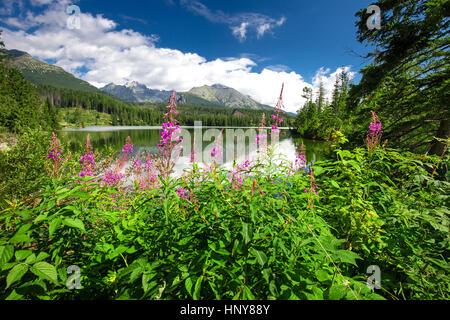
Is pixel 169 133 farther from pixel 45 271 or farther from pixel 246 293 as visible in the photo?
pixel 246 293

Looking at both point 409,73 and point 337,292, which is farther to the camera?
point 409,73

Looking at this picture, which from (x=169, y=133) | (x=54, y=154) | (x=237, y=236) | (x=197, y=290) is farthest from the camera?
(x=54, y=154)

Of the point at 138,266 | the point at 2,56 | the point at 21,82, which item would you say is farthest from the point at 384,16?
the point at 21,82

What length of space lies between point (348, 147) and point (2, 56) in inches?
2041

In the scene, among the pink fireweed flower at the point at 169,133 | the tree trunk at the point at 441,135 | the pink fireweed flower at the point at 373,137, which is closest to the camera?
the pink fireweed flower at the point at 373,137

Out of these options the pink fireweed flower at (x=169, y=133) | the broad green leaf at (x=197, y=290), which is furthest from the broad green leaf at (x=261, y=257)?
the pink fireweed flower at (x=169, y=133)

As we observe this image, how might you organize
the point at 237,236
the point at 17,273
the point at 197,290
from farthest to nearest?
the point at 237,236 → the point at 197,290 → the point at 17,273

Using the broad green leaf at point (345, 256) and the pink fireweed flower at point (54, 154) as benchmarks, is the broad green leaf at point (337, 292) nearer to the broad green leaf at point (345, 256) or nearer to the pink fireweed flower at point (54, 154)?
the broad green leaf at point (345, 256)

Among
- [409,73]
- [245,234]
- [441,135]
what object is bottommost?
[245,234]

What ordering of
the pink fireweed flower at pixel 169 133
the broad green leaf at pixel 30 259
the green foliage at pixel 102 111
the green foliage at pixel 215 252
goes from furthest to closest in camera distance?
the green foliage at pixel 102 111 < the pink fireweed flower at pixel 169 133 < the green foliage at pixel 215 252 < the broad green leaf at pixel 30 259

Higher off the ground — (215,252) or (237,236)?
(237,236)

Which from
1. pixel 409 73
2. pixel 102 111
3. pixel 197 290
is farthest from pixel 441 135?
pixel 102 111

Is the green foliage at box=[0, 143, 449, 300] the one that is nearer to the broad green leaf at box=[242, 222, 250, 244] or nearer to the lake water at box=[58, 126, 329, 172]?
the broad green leaf at box=[242, 222, 250, 244]
